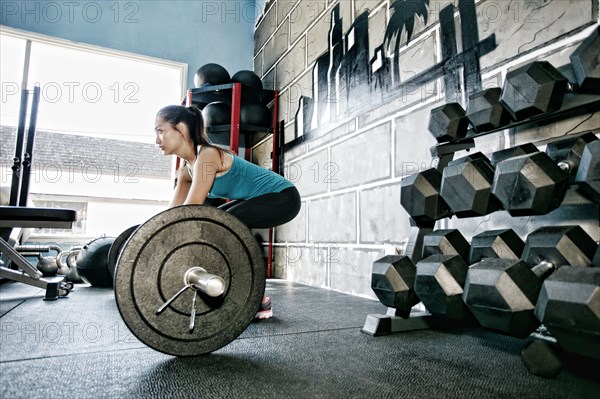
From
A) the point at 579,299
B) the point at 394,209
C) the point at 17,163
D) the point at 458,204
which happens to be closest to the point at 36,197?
the point at 17,163

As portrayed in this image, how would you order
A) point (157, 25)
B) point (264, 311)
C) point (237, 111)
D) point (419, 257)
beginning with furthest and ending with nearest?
point (157, 25)
point (237, 111)
point (264, 311)
point (419, 257)

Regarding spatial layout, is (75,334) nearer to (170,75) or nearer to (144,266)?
(144,266)

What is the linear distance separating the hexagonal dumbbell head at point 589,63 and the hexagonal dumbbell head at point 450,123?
0.31 metres

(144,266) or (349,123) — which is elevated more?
(349,123)

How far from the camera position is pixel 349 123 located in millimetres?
2088

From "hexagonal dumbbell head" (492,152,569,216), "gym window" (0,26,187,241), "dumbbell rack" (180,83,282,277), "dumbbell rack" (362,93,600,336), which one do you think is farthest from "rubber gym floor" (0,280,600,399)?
"gym window" (0,26,187,241)

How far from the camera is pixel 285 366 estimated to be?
830 millimetres

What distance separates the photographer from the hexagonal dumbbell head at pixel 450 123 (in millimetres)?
1100

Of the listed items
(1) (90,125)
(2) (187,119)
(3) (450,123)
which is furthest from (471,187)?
(1) (90,125)

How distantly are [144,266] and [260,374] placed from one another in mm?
320

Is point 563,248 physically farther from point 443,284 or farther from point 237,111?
point 237,111

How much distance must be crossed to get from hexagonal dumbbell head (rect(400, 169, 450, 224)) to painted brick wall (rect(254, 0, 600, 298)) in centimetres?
28

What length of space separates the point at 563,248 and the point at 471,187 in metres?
0.23

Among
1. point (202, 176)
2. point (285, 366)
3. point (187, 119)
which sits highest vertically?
point (187, 119)
